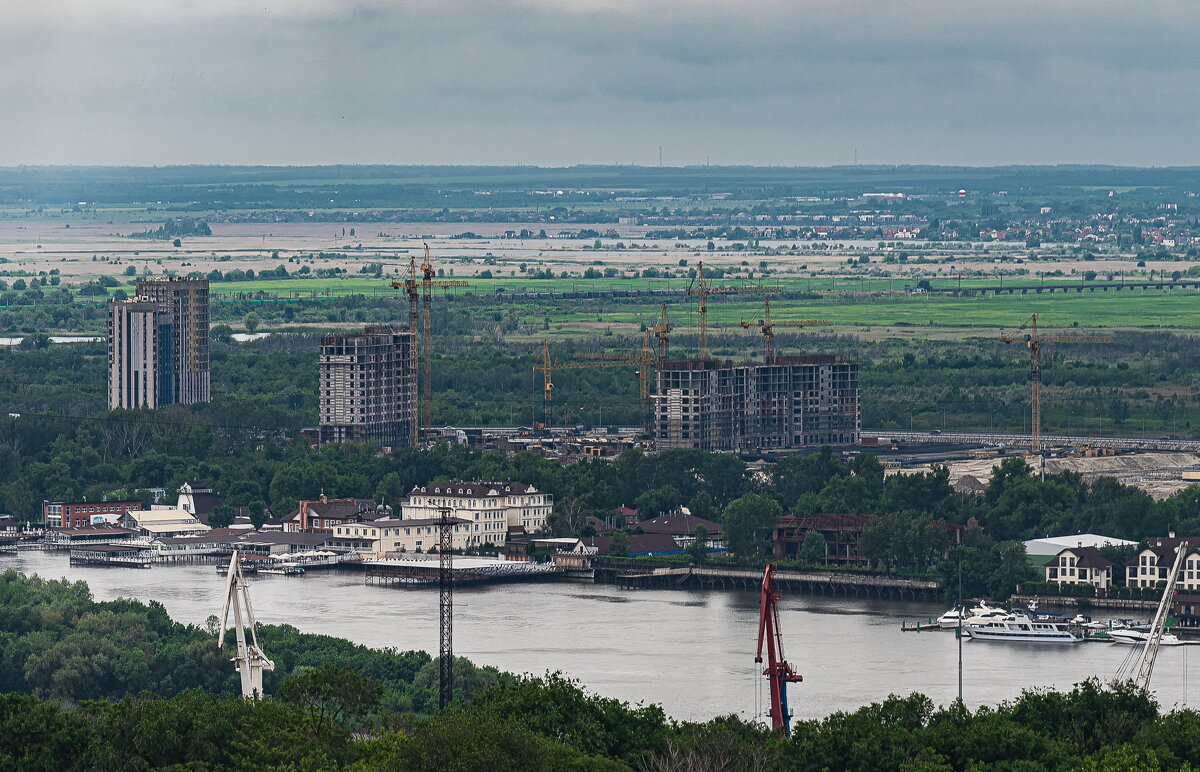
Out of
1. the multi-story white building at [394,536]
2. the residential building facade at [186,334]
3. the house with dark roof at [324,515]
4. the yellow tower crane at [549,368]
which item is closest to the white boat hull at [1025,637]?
the multi-story white building at [394,536]

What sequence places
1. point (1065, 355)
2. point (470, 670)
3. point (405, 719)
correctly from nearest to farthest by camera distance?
1. point (405, 719)
2. point (470, 670)
3. point (1065, 355)

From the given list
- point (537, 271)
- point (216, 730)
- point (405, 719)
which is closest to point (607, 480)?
point (405, 719)

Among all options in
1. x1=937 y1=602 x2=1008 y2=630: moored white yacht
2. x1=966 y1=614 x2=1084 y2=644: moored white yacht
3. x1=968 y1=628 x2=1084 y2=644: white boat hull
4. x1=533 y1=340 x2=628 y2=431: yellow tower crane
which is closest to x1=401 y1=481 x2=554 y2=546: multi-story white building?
x1=937 y1=602 x2=1008 y2=630: moored white yacht

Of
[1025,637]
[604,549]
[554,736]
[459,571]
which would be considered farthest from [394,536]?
[554,736]

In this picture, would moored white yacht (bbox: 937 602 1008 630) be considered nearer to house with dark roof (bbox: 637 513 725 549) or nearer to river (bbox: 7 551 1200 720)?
river (bbox: 7 551 1200 720)

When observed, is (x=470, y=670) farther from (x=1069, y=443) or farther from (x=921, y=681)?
(x=1069, y=443)

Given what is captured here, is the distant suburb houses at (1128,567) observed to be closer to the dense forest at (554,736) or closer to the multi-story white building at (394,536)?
the multi-story white building at (394,536)
